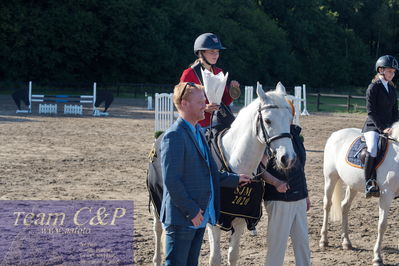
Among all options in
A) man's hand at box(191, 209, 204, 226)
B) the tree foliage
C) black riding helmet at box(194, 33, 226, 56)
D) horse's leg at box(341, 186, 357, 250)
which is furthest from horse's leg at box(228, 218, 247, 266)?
the tree foliage

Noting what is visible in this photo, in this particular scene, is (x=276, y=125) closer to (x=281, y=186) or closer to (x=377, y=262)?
(x=281, y=186)

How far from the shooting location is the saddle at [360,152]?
20.4 ft

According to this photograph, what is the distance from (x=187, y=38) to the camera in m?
47.6

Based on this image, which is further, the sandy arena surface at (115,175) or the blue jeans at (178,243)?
the sandy arena surface at (115,175)

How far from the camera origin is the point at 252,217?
181 inches

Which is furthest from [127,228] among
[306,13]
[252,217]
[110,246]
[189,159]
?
[306,13]

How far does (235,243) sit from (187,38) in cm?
4410

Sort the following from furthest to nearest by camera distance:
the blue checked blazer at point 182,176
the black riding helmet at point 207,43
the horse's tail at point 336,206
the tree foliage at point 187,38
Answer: the tree foliage at point 187,38 → the horse's tail at point 336,206 → the black riding helmet at point 207,43 → the blue checked blazer at point 182,176

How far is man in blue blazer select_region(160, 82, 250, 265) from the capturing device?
11.0 feet

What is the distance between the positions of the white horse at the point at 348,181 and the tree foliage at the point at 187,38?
35.2 m

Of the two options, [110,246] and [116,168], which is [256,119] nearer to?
[110,246]

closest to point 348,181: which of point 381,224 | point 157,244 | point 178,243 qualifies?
point 381,224

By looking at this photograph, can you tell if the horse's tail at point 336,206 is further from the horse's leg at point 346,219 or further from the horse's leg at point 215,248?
the horse's leg at point 215,248

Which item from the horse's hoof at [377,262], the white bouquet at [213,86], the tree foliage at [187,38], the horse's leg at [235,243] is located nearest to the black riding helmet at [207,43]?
the white bouquet at [213,86]
